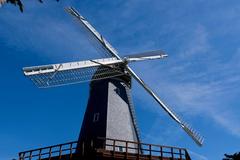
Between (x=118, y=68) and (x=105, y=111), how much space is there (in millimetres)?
5129

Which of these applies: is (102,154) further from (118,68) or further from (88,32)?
(88,32)

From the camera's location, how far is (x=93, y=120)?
24.7 m

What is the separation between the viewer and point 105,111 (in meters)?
24.5

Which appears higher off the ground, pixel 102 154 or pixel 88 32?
pixel 88 32

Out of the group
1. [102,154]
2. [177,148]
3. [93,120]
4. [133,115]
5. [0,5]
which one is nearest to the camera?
[0,5]

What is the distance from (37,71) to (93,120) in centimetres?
533

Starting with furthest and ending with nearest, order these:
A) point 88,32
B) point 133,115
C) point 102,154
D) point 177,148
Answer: point 88,32 → point 133,115 → point 177,148 → point 102,154

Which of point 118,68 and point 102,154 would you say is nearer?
point 102,154

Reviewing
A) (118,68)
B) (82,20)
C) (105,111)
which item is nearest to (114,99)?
(105,111)

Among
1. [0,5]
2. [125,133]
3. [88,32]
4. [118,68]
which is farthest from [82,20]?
[0,5]

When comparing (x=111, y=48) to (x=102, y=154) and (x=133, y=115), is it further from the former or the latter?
(x=102, y=154)

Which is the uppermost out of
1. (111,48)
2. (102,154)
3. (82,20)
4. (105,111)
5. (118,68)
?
(82,20)

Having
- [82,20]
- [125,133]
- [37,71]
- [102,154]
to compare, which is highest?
[82,20]

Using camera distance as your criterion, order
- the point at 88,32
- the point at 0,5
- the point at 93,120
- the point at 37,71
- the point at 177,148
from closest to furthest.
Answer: the point at 0,5, the point at 177,148, the point at 37,71, the point at 93,120, the point at 88,32
